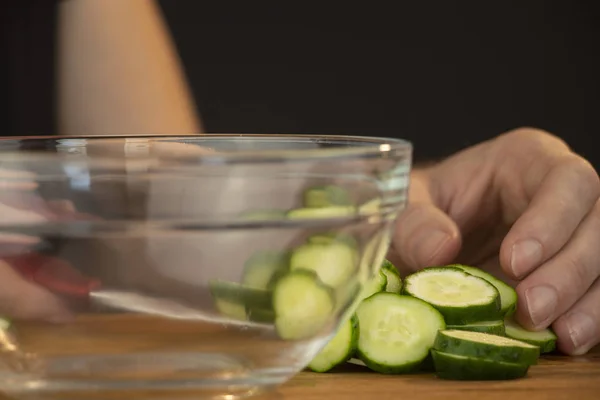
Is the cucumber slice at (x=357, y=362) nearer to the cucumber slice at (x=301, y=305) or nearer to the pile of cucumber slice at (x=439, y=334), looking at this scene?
the pile of cucumber slice at (x=439, y=334)

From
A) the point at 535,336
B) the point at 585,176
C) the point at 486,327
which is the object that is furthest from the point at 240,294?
the point at 585,176

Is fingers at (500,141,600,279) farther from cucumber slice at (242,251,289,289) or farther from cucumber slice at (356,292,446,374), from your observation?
cucumber slice at (242,251,289,289)

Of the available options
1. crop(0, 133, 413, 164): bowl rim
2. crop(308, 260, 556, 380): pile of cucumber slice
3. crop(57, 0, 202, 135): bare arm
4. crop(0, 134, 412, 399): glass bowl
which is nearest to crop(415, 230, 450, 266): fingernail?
crop(308, 260, 556, 380): pile of cucumber slice

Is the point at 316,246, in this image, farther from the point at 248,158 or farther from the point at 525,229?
the point at 525,229

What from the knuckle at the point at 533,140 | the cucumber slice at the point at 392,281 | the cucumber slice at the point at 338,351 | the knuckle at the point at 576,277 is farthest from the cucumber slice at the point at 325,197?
the knuckle at the point at 533,140

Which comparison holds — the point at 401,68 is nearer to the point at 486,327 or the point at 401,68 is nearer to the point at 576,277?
the point at 576,277

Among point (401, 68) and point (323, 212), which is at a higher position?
point (323, 212)

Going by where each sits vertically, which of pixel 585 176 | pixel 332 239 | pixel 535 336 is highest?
pixel 332 239

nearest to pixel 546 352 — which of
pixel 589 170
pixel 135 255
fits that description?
pixel 589 170
